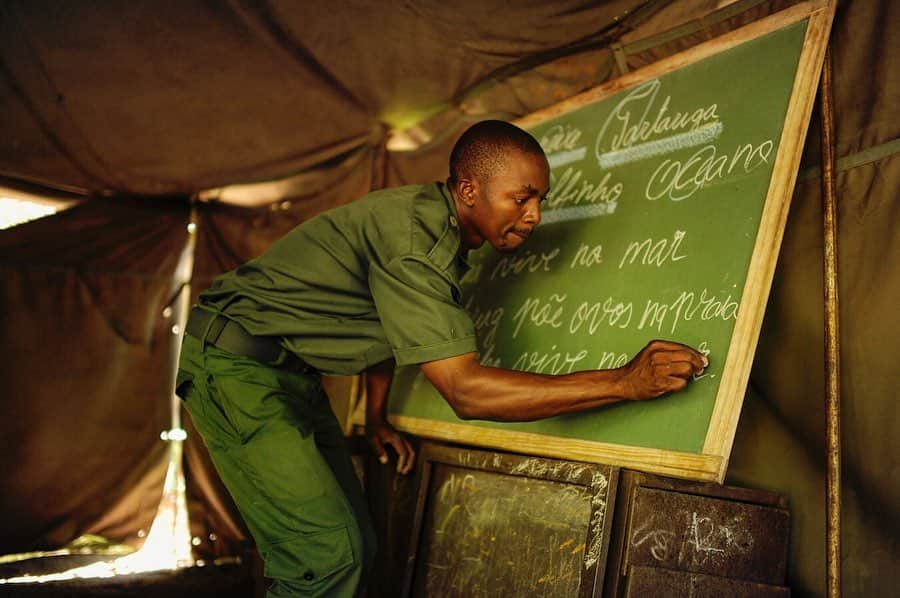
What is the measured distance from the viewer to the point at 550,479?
7.20ft

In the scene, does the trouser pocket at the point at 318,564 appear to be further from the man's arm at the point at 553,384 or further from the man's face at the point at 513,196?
the man's face at the point at 513,196

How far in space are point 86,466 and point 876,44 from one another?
359 cm

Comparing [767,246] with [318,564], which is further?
[318,564]

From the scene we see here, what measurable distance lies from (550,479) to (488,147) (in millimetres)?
941

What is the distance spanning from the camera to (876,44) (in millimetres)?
2203

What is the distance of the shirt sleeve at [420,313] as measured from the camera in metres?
2.07

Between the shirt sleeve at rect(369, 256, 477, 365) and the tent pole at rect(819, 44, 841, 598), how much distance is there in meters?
0.88

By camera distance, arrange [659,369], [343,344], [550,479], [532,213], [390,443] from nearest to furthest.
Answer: [659,369] → [550,479] → [532,213] → [343,344] → [390,443]

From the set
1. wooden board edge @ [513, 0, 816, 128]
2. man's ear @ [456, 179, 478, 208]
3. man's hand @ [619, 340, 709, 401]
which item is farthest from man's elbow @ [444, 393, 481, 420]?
wooden board edge @ [513, 0, 816, 128]

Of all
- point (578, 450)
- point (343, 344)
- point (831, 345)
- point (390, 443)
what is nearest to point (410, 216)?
point (343, 344)

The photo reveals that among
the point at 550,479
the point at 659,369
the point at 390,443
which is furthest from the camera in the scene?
the point at 390,443

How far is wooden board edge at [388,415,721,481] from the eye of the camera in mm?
1856

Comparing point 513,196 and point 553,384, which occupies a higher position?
point 513,196

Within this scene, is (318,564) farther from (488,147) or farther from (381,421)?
(488,147)
